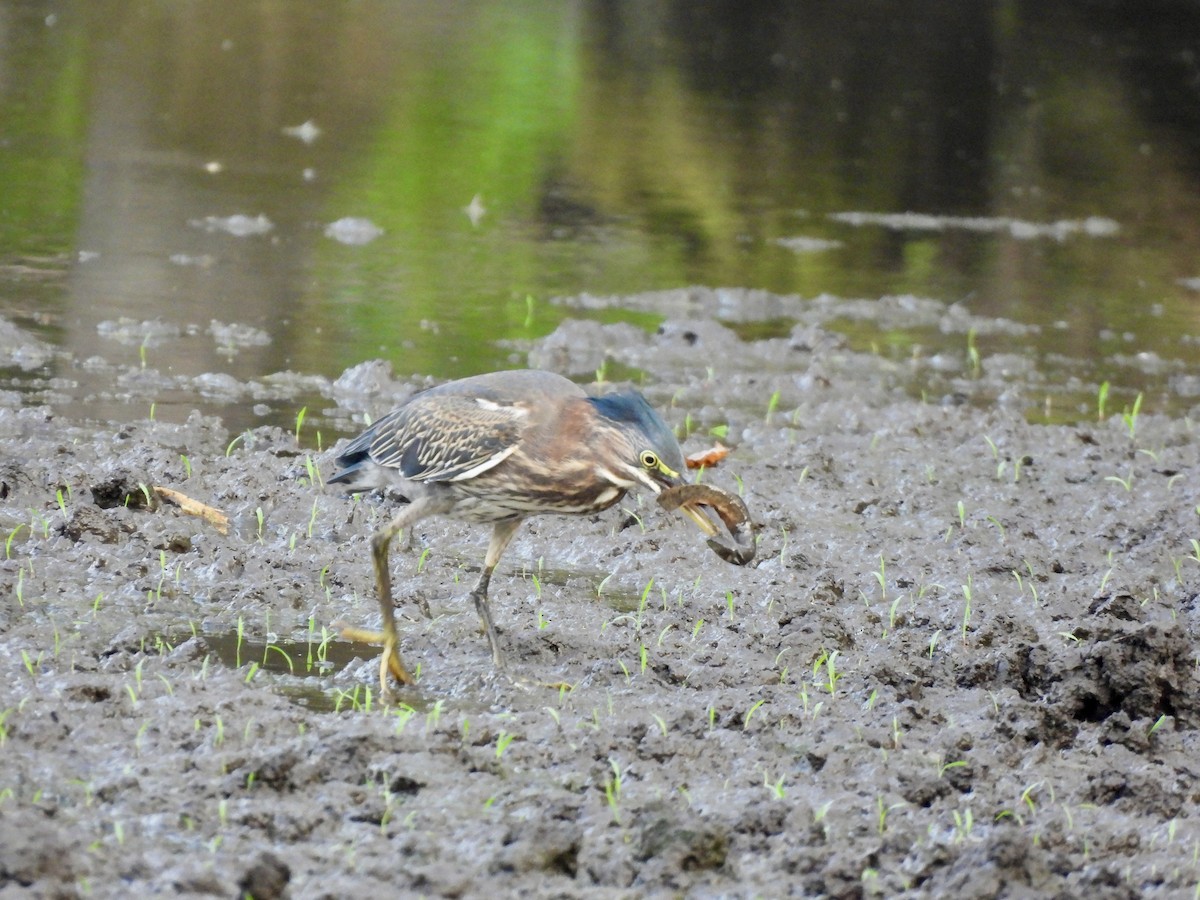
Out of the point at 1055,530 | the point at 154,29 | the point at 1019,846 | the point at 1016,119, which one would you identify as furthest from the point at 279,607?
the point at 1016,119

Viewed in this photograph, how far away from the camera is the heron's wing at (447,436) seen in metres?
5.52

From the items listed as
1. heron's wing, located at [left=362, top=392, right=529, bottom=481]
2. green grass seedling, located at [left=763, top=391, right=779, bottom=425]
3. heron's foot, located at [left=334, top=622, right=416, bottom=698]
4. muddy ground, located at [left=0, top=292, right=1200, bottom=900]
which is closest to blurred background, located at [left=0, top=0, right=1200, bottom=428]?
green grass seedling, located at [left=763, top=391, right=779, bottom=425]

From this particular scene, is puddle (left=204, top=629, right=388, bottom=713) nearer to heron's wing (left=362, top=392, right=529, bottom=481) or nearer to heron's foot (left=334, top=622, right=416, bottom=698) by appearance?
heron's foot (left=334, top=622, right=416, bottom=698)

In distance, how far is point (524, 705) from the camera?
554cm

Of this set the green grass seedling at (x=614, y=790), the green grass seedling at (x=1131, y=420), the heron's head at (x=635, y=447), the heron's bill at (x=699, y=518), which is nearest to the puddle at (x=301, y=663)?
the green grass seedling at (x=614, y=790)

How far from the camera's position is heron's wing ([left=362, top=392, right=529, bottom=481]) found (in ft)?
18.1

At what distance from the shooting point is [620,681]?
5801 millimetres

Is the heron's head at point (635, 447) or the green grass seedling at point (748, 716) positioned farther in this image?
the green grass seedling at point (748, 716)

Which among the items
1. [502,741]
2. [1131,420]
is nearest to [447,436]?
[502,741]

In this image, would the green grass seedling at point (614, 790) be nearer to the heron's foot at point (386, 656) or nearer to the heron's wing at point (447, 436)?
the heron's foot at point (386, 656)

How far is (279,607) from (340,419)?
Answer: 268cm

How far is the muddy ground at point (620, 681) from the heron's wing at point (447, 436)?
67 cm

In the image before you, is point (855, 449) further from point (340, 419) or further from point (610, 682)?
point (610, 682)

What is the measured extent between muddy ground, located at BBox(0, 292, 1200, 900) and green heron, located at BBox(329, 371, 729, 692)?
16.1 inches
